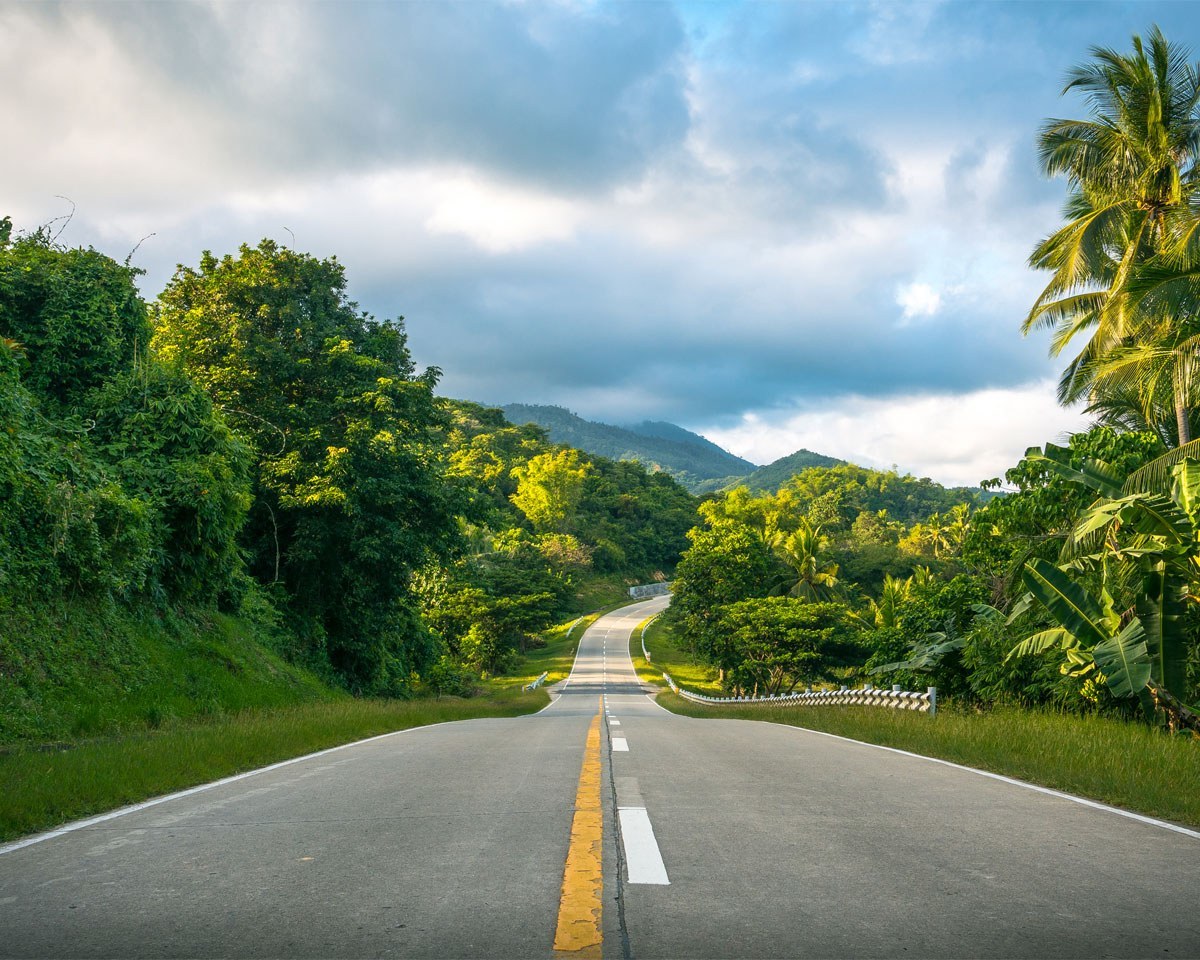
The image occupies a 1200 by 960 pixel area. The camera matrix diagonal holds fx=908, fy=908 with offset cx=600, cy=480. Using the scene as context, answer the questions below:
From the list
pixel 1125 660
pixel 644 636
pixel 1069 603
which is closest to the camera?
pixel 1125 660

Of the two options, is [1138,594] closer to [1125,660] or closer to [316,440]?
[1125,660]

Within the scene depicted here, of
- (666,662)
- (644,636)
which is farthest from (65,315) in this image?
(644,636)

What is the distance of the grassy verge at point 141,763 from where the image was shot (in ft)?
22.4

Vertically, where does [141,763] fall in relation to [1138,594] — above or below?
below

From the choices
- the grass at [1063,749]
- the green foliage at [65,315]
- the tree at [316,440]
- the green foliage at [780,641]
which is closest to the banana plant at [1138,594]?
the grass at [1063,749]

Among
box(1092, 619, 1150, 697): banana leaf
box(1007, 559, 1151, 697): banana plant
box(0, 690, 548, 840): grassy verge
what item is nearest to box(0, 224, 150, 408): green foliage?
box(0, 690, 548, 840): grassy verge

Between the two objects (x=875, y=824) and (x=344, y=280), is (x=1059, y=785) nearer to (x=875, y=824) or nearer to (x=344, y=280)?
(x=875, y=824)

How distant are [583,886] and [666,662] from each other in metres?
73.4

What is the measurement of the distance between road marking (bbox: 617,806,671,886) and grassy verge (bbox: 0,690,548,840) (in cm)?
409

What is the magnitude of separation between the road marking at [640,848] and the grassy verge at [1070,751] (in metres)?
4.11

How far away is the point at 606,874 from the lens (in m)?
4.82

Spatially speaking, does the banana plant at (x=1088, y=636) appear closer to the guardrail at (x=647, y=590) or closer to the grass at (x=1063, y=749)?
the grass at (x=1063, y=749)

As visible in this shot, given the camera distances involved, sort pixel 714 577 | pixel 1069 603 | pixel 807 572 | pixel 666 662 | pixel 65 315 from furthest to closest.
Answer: pixel 666 662 → pixel 807 572 → pixel 714 577 → pixel 65 315 → pixel 1069 603

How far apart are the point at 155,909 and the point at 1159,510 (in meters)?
14.9
